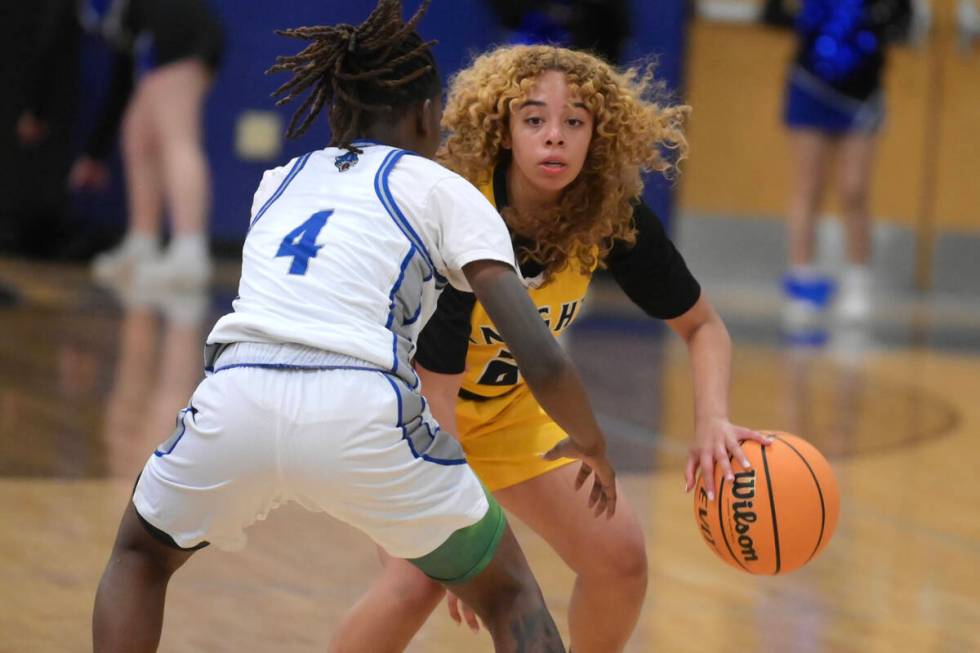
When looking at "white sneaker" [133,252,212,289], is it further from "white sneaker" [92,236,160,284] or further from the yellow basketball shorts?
the yellow basketball shorts

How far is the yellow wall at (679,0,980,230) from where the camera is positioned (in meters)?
10.7

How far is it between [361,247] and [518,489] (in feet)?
2.69

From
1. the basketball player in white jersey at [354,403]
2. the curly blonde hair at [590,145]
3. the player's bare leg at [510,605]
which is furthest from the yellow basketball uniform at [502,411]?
the player's bare leg at [510,605]

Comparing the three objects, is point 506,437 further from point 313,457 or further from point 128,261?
point 128,261

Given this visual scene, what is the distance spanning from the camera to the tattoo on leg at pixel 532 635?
232cm

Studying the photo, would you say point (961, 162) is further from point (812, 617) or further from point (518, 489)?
point (518, 489)

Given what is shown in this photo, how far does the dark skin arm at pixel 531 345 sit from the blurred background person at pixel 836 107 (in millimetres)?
6728

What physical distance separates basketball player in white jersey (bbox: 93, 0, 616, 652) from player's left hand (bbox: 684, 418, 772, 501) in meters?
0.49

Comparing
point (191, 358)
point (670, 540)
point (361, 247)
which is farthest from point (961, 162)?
point (361, 247)

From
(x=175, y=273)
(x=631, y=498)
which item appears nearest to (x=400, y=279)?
(x=631, y=498)

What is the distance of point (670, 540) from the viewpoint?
4.20m

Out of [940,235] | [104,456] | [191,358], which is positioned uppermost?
[104,456]

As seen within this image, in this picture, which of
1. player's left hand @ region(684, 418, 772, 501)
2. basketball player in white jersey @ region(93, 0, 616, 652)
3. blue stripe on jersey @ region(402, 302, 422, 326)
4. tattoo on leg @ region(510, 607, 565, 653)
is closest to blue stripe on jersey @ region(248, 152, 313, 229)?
basketball player in white jersey @ region(93, 0, 616, 652)

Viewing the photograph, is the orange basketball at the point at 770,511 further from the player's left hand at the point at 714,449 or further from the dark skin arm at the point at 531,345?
the dark skin arm at the point at 531,345
